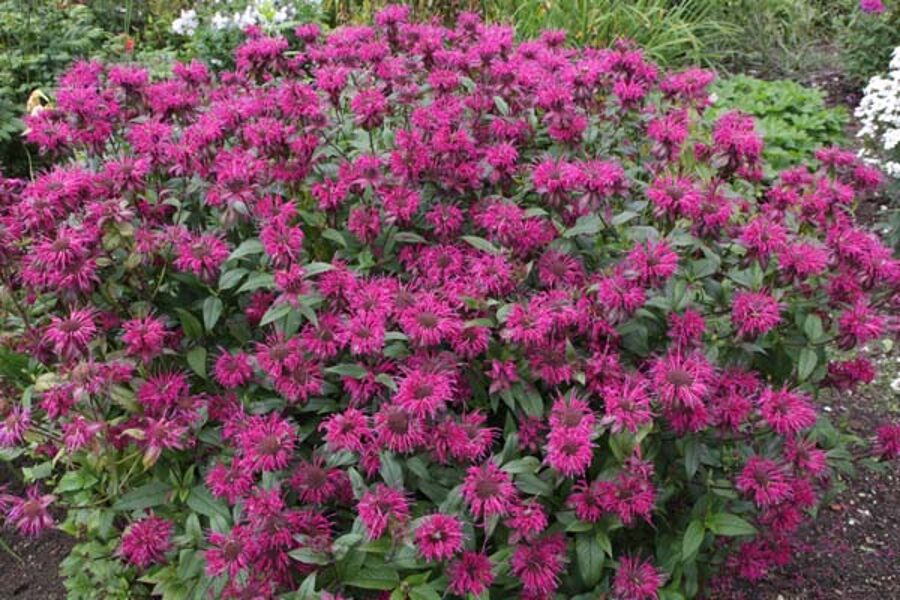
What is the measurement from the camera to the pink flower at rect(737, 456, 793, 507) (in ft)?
6.23

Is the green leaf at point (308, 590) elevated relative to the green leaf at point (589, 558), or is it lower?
elevated

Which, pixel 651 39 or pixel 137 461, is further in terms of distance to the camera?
pixel 651 39

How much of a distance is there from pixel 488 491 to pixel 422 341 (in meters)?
0.33

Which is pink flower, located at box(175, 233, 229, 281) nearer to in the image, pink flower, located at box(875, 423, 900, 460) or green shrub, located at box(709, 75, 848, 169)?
pink flower, located at box(875, 423, 900, 460)

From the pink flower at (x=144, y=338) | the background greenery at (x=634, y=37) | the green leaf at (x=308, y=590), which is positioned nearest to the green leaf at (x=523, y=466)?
the green leaf at (x=308, y=590)

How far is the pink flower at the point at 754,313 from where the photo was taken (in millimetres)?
1913

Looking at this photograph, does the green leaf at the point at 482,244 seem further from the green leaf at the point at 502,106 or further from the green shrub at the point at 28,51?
the green shrub at the point at 28,51

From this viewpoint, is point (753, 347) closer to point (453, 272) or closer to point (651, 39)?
point (453, 272)

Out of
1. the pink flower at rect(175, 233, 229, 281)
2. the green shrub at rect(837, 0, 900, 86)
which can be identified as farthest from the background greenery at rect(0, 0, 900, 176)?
the pink flower at rect(175, 233, 229, 281)

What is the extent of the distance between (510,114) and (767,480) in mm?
1180

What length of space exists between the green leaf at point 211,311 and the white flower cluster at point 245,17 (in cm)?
366

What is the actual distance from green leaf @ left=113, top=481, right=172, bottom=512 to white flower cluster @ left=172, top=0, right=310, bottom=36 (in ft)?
12.7

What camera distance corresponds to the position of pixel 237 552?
178 cm

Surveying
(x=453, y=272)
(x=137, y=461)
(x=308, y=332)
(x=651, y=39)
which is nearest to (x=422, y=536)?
(x=308, y=332)
